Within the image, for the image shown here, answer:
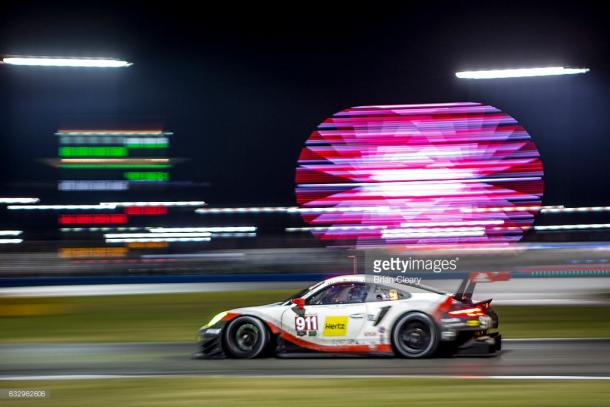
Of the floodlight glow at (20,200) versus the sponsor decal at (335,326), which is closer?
the sponsor decal at (335,326)

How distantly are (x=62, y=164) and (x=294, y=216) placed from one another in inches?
751

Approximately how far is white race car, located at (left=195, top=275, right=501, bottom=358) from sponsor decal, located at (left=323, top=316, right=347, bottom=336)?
0.01 metres

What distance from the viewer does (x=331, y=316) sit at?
8.81 m

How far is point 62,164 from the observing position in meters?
65.9

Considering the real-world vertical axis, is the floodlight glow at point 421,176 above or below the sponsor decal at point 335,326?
above

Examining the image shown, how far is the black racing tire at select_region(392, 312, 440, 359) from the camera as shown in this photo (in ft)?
28.1

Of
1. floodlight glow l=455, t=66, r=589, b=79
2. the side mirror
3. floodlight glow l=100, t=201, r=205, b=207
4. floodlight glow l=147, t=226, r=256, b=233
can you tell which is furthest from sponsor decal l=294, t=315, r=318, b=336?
floodlight glow l=100, t=201, r=205, b=207

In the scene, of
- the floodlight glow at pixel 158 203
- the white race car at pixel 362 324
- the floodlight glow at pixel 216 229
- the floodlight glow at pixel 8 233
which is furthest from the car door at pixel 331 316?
the floodlight glow at pixel 8 233

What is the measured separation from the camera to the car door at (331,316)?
8789mm

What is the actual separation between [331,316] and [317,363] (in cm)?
52

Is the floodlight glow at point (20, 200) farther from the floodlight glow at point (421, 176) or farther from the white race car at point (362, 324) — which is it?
the white race car at point (362, 324)

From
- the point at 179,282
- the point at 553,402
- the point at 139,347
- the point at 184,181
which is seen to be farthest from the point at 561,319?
the point at 184,181

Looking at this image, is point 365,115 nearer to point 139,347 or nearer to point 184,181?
point 184,181

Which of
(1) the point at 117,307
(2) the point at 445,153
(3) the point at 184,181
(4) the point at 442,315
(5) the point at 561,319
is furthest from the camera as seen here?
(3) the point at 184,181
